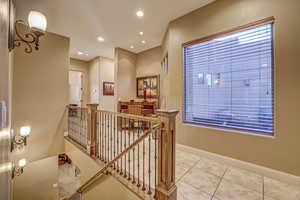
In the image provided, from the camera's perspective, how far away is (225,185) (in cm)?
172

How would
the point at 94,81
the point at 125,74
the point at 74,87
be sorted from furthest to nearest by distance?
the point at 74,87
the point at 94,81
the point at 125,74

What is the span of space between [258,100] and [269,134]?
1.81 ft

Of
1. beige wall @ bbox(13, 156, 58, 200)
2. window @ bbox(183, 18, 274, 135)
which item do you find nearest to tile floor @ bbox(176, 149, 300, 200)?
window @ bbox(183, 18, 274, 135)

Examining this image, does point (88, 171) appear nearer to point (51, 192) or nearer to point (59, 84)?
point (51, 192)

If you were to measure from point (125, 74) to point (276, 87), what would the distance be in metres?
4.42

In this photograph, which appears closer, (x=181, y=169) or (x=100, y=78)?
(x=181, y=169)

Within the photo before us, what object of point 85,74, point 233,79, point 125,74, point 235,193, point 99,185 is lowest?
point 99,185

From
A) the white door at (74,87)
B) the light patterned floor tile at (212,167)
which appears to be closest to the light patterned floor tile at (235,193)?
the light patterned floor tile at (212,167)

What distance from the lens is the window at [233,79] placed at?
2.00m

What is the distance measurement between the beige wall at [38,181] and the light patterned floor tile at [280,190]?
4.94m

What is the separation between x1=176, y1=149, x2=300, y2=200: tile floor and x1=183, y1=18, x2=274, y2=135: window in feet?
2.39

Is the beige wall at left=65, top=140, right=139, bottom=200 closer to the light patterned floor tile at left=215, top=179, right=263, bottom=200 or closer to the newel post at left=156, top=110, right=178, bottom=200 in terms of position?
the newel post at left=156, top=110, right=178, bottom=200

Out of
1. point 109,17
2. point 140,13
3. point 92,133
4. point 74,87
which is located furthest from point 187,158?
point 74,87

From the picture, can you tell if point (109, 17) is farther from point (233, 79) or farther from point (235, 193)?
point (235, 193)
